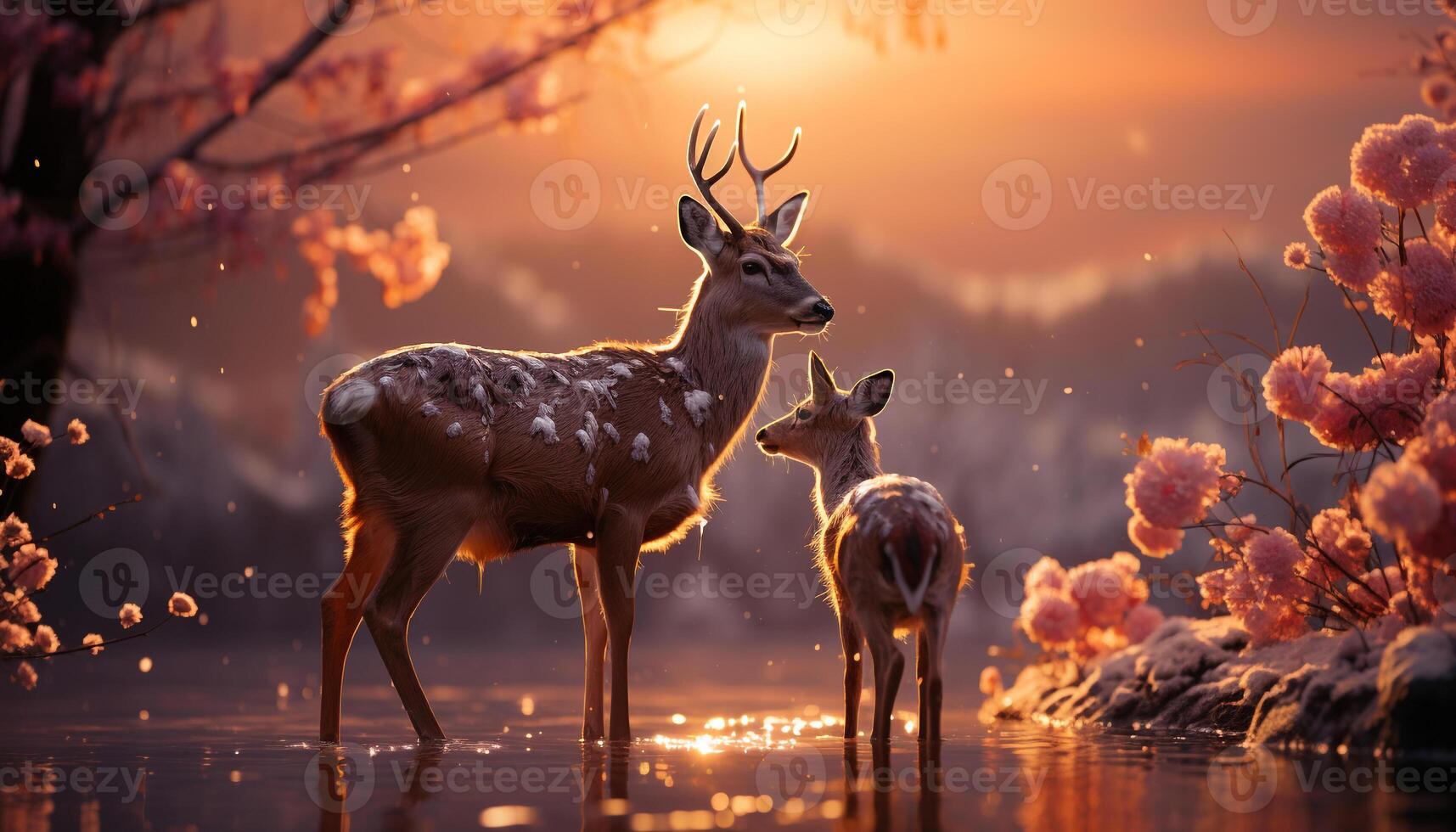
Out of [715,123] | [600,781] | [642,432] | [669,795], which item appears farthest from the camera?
[715,123]

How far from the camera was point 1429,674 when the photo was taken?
18.2 ft

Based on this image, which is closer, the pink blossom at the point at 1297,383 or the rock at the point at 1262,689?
the rock at the point at 1262,689

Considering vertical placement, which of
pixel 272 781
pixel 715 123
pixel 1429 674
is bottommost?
pixel 272 781

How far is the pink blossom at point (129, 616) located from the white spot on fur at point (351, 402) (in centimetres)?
167

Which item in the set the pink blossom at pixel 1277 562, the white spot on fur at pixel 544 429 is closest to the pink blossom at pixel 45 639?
the white spot on fur at pixel 544 429

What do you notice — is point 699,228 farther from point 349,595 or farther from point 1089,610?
point 1089,610

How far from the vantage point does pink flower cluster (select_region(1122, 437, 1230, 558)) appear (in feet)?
24.1

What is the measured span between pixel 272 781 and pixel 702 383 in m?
3.35

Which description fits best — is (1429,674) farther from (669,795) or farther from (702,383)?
(702,383)

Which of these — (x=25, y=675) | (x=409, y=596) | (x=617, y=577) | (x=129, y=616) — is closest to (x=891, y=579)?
(x=617, y=577)

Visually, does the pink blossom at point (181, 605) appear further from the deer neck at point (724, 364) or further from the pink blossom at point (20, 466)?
the deer neck at point (724, 364)

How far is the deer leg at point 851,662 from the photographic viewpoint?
713 centimetres

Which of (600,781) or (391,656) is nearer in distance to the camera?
(600,781)

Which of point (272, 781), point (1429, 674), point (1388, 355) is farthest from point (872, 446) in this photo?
point (272, 781)
